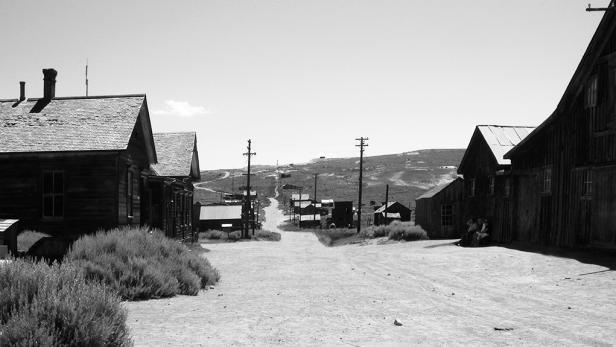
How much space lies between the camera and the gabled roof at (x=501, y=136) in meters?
27.4

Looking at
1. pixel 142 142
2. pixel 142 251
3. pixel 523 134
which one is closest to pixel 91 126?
pixel 142 142

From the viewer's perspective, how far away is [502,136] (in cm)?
2862

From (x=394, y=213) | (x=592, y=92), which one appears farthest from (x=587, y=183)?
(x=394, y=213)

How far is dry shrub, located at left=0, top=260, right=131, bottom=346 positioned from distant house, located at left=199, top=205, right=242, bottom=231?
55623mm

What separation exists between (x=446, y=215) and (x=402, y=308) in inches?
1063

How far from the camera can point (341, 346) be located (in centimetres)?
736

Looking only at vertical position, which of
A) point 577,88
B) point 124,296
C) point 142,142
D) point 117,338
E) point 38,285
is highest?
point 577,88

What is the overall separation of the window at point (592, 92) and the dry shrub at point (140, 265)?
1317 centimetres

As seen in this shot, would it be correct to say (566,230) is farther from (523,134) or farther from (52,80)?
(52,80)

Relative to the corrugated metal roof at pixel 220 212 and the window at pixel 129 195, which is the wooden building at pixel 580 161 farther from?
the corrugated metal roof at pixel 220 212

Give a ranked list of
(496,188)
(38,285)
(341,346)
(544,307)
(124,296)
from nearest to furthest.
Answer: (38,285)
(341,346)
(544,307)
(124,296)
(496,188)

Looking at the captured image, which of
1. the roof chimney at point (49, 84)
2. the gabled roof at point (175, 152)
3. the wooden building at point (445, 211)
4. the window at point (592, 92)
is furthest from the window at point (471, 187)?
the roof chimney at point (49, 84)

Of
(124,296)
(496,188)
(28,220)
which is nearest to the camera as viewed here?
(124,296)

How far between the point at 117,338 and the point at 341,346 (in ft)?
9.09
